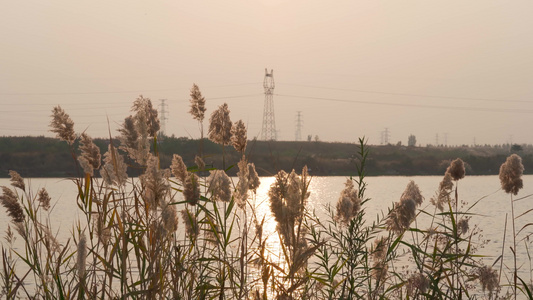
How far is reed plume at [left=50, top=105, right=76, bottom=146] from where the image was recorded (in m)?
3.96

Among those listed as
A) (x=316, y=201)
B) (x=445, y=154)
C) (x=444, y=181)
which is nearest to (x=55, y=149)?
(x=316, y=201)

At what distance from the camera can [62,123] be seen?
13.1ft

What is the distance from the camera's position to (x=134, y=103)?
3498mm

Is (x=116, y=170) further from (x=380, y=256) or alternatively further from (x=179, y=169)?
(x=380, y=256)

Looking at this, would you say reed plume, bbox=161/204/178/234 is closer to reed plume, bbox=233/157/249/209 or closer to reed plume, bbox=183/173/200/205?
reed plume, bbox=183/173/200/205

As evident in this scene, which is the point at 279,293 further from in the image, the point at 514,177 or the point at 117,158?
the point at 514,177

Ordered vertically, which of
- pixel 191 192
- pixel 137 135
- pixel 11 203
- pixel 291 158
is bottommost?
pixel 11 203

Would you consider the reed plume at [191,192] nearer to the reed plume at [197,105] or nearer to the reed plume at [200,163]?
the reed plume at [200,163]

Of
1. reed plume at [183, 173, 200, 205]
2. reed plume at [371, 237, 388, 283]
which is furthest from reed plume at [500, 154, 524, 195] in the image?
reed plume at [183, 173, 200, 205]

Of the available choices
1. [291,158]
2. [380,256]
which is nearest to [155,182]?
[380,256]

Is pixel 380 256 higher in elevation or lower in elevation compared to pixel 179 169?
lower

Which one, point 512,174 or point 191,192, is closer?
point 191,192

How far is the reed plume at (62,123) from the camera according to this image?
396cm

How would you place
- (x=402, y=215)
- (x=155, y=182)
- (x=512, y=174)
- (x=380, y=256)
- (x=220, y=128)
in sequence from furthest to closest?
(x=512, y=174), (x=380, y=256), (x=220, y=128), (x=402, y=215), (x=155, y=182)
